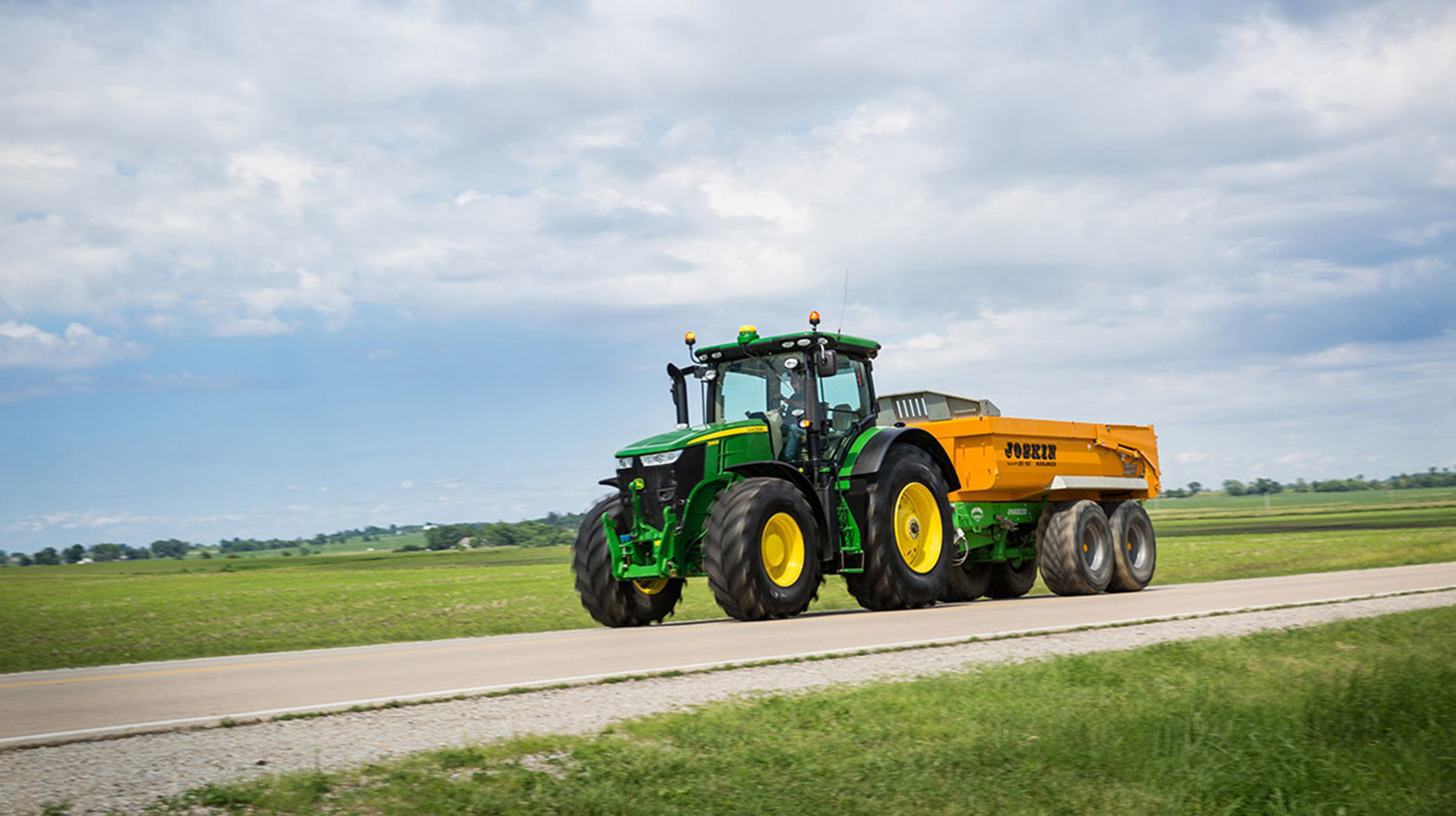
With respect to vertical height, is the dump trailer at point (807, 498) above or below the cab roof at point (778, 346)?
below

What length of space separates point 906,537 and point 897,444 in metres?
1.21

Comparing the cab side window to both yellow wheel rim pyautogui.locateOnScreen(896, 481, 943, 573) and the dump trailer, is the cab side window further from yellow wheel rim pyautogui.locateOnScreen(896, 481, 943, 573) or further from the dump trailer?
yellow wheel rim pyautogui.locateOnScreen(896, 481, 943, 573)

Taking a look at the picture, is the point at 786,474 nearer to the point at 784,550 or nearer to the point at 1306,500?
the point at 784,550

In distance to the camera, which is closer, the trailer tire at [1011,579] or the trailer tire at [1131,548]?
the trailer tire at [1131,548]

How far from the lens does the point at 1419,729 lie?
26.6 feet

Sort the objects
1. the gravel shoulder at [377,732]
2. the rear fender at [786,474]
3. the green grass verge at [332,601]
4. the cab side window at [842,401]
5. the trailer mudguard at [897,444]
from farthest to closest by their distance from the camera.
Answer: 1. the green grass verge at [332,601]
2. the cab side window at [842,401]
3. the trailer mudguard at [897,444]
4. the rear fender at [786,474]
5. the gravel shoulder at [377,732]

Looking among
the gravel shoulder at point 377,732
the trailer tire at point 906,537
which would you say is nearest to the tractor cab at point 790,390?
the trailer tire at point 906,537

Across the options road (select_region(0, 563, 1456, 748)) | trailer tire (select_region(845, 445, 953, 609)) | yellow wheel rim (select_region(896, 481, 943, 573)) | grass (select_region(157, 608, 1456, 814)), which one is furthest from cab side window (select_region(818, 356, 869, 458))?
grass (select_region(157, 608, 1456, 814))

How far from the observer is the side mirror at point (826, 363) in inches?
605

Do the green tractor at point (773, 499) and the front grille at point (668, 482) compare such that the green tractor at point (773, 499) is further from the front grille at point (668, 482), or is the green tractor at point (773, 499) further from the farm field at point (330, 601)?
the farm field at point (330, 601)

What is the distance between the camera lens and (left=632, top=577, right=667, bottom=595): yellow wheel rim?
1523cm

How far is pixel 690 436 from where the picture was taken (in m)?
14.7

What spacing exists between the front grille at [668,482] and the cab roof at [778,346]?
1893mm

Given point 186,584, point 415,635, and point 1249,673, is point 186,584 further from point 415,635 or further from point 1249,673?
point 1249,673
